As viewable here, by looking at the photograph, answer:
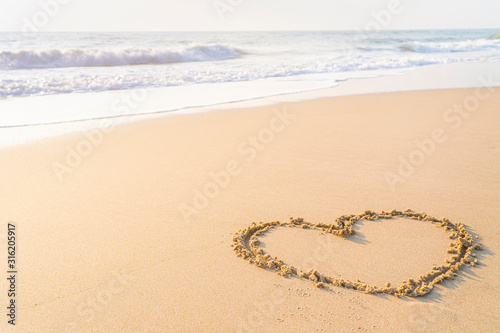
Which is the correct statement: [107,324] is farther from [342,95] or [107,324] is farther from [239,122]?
[342,95]

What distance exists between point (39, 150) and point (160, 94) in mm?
4801

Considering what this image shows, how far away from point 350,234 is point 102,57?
17391 mm

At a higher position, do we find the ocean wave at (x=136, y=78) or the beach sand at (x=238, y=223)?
the ocean wave at (x=136, y=78)

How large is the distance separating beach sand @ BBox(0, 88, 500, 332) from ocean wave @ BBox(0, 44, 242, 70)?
40.1ft

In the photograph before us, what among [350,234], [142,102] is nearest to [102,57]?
[142,102]

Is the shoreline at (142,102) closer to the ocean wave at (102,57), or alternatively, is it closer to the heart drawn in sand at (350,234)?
the heart drawn in sand at (350,234)

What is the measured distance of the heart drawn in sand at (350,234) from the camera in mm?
2354

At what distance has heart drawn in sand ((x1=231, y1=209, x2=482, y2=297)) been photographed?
7.72 feet

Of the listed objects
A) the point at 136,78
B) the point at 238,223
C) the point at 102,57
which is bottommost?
the point at 238,223

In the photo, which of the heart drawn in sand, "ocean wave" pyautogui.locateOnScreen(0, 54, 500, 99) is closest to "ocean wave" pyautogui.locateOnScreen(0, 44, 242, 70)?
"ocean wave" pyautogui.locateOnScreen(0, 54, 500, 99)

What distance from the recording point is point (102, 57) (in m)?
17.7

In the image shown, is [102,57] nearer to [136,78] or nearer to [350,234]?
[136,78]

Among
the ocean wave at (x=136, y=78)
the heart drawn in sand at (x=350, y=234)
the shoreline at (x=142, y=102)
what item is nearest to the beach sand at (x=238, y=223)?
the heart drawn in sand at (x=350, y=234)

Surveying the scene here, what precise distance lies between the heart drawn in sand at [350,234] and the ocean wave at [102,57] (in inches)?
608
